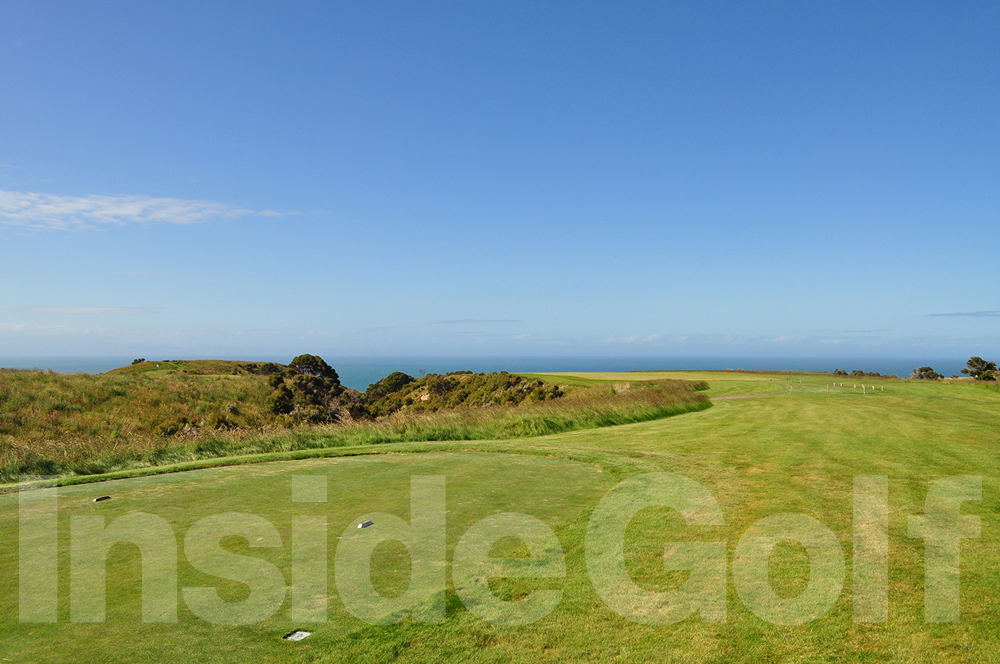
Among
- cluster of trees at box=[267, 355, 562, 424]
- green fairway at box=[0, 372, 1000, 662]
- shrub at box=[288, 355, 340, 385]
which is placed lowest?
cluster of trees at box=[267, 355, 562, 424]

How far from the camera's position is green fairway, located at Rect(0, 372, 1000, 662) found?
12.4ft

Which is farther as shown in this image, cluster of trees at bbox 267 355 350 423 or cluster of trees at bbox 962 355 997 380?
cluster of trees at bbox 962 355 997 380

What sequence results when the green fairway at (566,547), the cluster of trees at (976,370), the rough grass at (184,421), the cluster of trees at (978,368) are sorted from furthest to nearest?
the cluster of trees at (978,368)
the cluster of trees at (976,370)
the rough grass at (184,421)
the green fairway at (566,547)

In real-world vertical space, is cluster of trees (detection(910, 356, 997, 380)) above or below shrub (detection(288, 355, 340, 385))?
below

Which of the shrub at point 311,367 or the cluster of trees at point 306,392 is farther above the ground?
the shrub at point 311,367

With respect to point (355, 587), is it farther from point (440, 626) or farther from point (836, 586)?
point (836, 586)

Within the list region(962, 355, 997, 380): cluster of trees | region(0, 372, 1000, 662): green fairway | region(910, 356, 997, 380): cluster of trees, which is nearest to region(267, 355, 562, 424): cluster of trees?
region(0, 372, 1000, 662): green fairway

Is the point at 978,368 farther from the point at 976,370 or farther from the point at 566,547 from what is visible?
the point at 566,547

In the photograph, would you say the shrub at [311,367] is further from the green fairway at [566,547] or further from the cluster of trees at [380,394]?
the green fairway at [566,547]

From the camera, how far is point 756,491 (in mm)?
7574

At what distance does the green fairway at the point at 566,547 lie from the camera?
3.77 metres

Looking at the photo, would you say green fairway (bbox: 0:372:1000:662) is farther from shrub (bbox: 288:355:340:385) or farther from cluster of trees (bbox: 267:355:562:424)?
shrub (bbox: 288:355:340:385)

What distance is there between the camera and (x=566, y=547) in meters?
5.59

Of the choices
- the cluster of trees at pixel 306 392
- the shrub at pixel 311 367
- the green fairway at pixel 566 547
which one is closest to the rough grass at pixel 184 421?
the cluster of trees at pixel 306 392
